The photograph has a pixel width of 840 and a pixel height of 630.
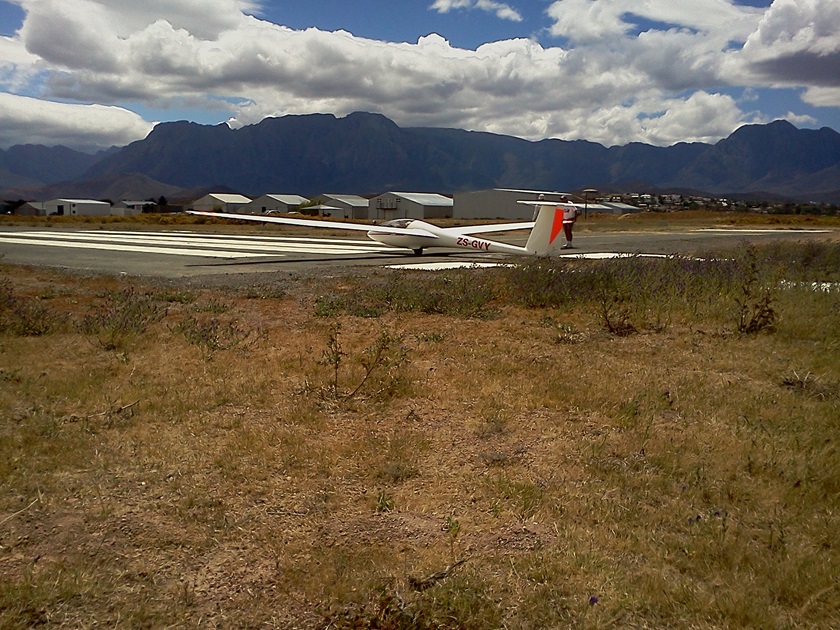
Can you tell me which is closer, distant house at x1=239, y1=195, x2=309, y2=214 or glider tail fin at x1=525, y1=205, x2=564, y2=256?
glider tail fin at x1=525, y1=205, x2=564, y2=256

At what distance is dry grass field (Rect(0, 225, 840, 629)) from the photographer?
282 cm

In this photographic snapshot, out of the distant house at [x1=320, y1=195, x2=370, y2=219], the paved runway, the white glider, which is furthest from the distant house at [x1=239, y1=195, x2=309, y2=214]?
the white glider

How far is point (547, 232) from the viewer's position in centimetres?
2039

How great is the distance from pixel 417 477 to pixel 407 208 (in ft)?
309

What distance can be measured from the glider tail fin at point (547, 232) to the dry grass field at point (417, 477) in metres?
12.1

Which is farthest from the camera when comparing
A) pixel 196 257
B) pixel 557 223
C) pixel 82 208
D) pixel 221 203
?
pixel 82 208

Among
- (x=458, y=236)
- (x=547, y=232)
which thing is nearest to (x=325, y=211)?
(x=458, y=236)

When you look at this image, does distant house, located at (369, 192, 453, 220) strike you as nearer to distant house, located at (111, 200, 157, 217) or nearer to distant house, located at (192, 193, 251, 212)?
distant house, located at (192, 193, 251, 212)

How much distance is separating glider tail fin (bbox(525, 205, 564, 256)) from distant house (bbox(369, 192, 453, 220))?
7160cm

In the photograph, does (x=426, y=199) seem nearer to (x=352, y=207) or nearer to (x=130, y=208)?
(x=352, y=207)

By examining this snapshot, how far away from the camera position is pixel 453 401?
568 cm

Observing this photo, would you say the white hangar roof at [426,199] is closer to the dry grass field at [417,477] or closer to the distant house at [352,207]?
the distant house at [352,207]

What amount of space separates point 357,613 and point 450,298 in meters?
8.34

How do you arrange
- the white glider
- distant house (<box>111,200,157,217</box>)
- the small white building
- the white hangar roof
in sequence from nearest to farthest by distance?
the white glider
the white hangar roof
distant house (<box>111,200,157,217</box>)
the small white building
